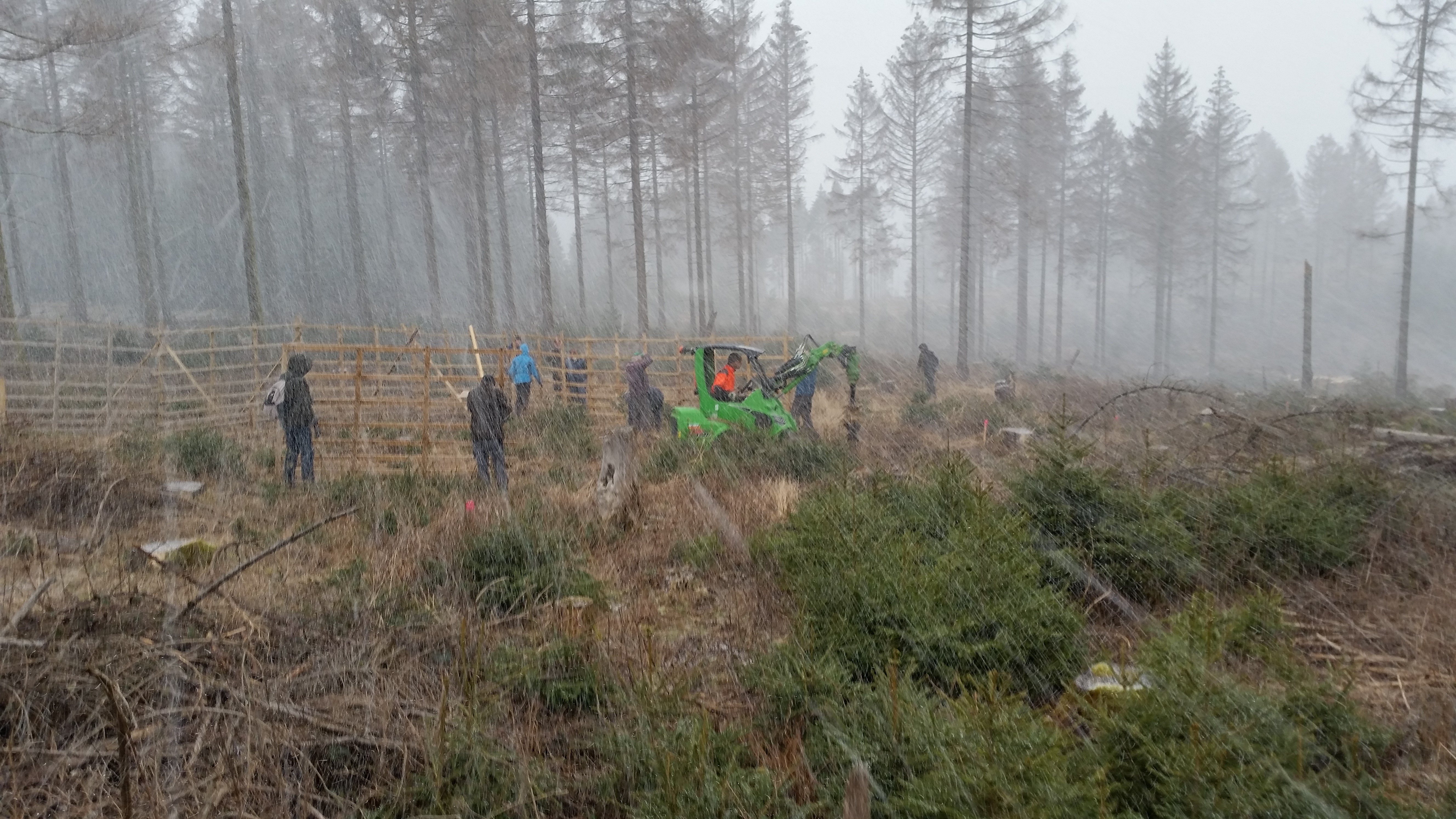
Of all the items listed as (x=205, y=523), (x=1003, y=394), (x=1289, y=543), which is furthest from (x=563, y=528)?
(x=1003, y=394)

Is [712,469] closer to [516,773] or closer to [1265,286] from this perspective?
[516,773]

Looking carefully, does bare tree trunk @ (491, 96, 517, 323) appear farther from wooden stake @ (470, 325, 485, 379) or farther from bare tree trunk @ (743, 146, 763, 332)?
bare tree trunk @ (743, 146, 763, 332)

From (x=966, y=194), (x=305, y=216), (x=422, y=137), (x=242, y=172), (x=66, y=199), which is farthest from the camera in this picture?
(x=305, y=216)

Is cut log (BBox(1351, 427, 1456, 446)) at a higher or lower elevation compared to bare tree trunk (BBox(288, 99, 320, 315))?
lower

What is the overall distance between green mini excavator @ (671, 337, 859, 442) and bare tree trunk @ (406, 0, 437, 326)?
44.4 ft

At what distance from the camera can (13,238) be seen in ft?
110

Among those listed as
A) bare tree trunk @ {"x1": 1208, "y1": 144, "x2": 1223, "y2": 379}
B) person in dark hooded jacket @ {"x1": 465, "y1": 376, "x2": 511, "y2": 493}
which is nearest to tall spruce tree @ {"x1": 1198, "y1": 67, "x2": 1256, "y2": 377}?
bare tree trunk @ {"x1": 1208, "y1": 144, "x2": 1223, "y2": 379}

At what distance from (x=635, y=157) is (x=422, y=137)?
24.7ft

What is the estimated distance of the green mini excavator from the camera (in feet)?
38.5

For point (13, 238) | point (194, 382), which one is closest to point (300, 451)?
point (194, 382)

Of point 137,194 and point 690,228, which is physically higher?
point 137,194

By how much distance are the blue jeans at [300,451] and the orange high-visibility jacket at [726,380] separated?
5.54 meters

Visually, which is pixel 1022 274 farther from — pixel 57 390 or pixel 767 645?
pixel 767 645

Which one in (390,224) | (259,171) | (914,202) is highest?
(259,171)
